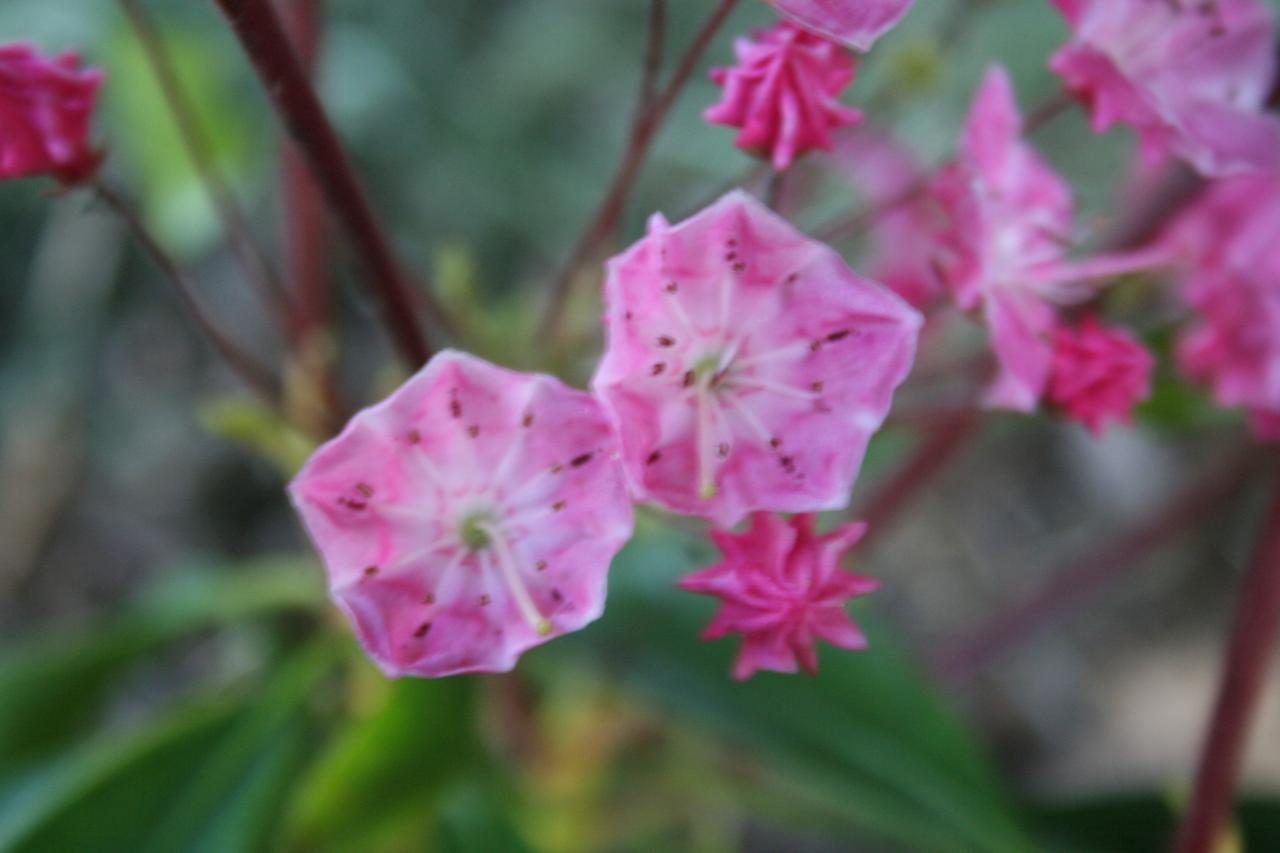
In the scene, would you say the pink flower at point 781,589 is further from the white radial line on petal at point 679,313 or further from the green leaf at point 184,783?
the green leaf at point 184,783

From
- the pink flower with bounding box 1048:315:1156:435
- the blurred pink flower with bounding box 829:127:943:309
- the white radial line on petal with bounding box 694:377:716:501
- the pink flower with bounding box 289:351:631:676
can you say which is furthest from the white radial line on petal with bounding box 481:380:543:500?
the blurred pink flower with bounding box 829:127:943:309

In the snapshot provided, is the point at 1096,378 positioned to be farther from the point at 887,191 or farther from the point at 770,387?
the point at 887,191

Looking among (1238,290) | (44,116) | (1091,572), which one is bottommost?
(1091,572)

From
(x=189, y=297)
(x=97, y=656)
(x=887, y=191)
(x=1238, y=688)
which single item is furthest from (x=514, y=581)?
(x=887, y=191)

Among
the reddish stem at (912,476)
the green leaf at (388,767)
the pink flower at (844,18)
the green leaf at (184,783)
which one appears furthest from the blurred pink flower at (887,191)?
the green leaf at (184,783)

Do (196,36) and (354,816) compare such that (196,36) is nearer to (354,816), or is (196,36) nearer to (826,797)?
(354,816)

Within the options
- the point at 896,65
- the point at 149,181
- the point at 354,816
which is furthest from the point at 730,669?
the point at 149,181
